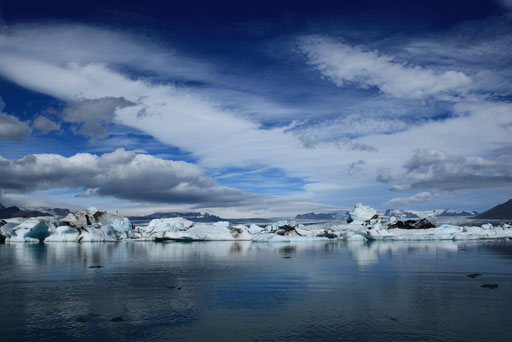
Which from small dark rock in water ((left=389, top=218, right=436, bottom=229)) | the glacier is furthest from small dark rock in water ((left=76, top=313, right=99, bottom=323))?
small dark rock in water ((left=389, top=218, right=436, bottom=229))

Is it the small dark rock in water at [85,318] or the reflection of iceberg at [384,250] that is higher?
the small dark rock in water at [85,318]

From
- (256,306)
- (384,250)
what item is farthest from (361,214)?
(256,306)

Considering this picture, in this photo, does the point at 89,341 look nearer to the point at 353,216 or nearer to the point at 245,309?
the point at 245,309

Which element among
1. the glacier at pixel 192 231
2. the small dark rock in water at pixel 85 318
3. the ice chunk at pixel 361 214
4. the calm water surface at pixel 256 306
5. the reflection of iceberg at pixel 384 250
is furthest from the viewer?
the ice chunk at pixel 361 214

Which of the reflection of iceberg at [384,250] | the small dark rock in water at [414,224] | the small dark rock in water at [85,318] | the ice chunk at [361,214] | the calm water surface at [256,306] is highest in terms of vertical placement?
the ice chunk at [361,214]

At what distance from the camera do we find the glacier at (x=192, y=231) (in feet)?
188

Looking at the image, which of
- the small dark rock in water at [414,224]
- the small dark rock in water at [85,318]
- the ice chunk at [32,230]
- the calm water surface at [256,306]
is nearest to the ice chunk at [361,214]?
the small dark rock in water at [414,224]

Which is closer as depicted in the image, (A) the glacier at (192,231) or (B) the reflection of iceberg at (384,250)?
(B) the reflection of iceberg at (384,250)

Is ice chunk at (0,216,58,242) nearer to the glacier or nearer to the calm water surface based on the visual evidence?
the glacier

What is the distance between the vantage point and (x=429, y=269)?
78.2ft

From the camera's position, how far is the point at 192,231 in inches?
2518

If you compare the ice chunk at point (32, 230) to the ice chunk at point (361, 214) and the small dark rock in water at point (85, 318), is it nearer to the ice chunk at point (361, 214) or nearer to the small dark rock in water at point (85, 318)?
the small dark rock in water at point (85, 318)

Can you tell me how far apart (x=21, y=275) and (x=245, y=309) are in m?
15.0

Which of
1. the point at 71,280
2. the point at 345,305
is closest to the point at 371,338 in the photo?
the point at 345,305
